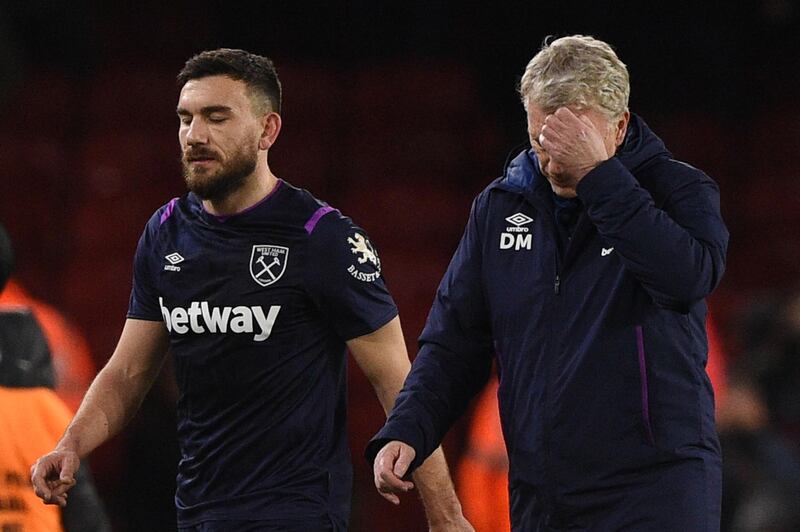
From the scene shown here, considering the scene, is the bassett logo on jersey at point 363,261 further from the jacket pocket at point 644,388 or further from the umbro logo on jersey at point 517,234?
the jacket pocket at point 644,388

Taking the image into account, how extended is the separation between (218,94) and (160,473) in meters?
3.03

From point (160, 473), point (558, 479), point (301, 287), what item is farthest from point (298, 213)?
point (160, 473)

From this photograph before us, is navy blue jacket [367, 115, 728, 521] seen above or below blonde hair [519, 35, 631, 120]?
below

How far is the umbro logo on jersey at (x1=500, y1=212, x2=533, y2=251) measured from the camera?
3.80 metres

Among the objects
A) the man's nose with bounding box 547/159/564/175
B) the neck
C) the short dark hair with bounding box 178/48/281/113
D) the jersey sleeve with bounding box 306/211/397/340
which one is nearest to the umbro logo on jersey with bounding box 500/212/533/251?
the man's nose with bounding box 547/159/564/175

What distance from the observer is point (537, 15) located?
11.2 metres

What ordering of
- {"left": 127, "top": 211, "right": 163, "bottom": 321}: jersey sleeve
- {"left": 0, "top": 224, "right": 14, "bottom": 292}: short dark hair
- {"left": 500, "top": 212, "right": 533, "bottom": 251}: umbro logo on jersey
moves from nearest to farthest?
{"left": 500, "top": 212, "right": 533, "bottom": 251}: umbro logo on jersey < {"left": 0, "top": 224, "right": 14, "bottom": 292}: short dark hair < {"left": 127, "top": 211, "right": 163, "bottom": 321}: jersey sleeve

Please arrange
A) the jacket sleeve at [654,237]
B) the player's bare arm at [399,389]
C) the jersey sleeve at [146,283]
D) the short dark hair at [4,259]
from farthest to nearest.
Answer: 1. the jersey sleeve at [146,283]
2. the short dark hair at [4,259]
3. the player's bare arm at [399,389]
4. the jacket sleeve at [654,237]

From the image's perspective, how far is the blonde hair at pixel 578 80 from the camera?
3605 mm

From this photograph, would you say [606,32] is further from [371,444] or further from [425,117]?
[371,444]

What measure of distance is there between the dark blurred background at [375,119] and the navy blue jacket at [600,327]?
495 centimetres

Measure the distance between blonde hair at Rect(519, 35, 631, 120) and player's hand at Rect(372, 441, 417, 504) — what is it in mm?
850

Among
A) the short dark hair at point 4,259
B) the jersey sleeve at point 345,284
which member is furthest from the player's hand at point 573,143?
the short dark hair at point 4,259

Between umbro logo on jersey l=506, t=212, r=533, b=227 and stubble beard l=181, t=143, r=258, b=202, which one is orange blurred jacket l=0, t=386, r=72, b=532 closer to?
stubble beard l=181, t=143, r=258, b=202
